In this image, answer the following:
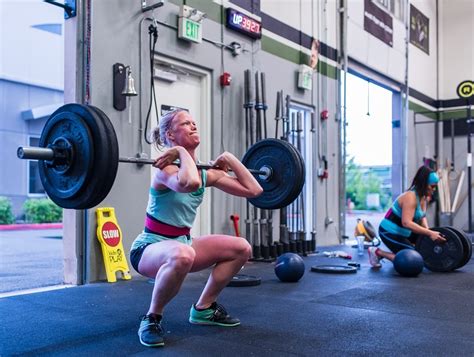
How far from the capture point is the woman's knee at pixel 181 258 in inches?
70.4

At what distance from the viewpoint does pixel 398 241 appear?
3.86 metres

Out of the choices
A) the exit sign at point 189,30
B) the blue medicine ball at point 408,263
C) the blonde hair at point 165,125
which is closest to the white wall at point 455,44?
the blue medicine ball at point 408,263

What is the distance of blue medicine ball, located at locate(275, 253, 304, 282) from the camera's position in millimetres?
3270

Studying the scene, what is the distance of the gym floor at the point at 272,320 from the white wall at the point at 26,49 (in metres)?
8.59

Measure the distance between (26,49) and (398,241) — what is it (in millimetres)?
9425

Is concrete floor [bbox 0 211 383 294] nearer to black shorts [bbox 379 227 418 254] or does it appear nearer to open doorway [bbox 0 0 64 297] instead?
black shorts [bbox 379 227 418 254]

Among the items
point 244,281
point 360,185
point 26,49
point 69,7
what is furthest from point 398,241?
point 360,185

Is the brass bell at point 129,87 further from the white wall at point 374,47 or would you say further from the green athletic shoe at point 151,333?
the white wall at point 374,47

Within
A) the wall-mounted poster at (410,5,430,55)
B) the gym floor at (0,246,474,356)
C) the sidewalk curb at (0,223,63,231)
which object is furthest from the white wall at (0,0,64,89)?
the gym floor at (0,246,474,356)

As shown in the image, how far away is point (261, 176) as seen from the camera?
2.55 meters

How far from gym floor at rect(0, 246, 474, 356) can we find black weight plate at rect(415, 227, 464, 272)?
1.21ft

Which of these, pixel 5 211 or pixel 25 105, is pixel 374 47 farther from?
pixel 25 105

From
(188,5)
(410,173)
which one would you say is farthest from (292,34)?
(410,173)

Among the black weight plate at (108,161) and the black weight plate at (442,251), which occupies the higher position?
the black weight plate at (108,161)
